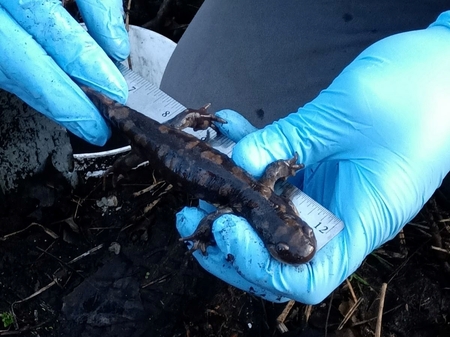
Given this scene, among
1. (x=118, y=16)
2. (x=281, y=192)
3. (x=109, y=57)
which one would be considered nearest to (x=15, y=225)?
(x=109, y=57)

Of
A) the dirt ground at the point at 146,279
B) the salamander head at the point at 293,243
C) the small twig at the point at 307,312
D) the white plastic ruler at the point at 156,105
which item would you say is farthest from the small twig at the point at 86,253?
the salamander head at the point at 293,243

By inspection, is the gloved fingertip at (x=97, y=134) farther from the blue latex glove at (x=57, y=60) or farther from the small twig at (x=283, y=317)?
the small twig at (x=283, y=317)

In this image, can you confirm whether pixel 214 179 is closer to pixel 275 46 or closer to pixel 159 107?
pixel 159 107

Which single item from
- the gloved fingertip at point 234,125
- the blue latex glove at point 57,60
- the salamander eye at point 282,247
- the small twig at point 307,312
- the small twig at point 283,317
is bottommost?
the small twig at point 283,317

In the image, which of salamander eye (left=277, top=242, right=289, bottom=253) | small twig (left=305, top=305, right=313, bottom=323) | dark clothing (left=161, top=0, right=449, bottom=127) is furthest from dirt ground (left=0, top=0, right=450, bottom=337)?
salamander eye (left=277, top=242, right=289, bottom=253)

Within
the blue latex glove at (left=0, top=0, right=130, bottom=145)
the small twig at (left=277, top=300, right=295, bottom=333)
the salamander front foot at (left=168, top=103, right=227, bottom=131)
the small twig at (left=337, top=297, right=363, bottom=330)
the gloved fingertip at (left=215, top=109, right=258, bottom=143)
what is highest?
the blue latex glove at (left=0, top=0, right=130, bottom=145)

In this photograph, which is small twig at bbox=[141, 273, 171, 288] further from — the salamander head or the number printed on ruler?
the salamander head
